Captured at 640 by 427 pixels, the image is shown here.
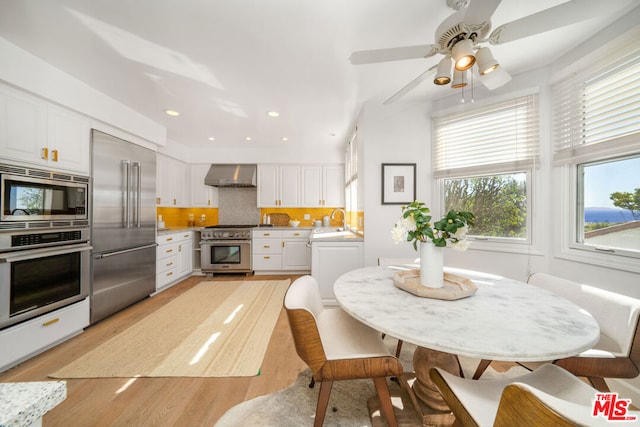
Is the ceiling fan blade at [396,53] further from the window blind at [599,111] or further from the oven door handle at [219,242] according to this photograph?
the oven door handle at [219,242]

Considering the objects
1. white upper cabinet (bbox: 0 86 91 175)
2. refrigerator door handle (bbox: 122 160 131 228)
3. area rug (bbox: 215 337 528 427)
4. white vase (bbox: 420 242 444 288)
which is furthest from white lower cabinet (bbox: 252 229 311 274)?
white vase (bbox: 420 242 444 288)

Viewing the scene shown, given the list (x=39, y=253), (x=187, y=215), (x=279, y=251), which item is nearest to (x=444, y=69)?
Answer: (x=39, y=253)

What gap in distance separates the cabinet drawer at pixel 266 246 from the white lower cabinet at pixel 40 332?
7.81ft

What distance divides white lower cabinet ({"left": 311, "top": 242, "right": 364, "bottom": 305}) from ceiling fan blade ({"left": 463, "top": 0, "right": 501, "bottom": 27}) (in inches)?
87.3

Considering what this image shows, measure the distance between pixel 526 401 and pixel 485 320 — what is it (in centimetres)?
46

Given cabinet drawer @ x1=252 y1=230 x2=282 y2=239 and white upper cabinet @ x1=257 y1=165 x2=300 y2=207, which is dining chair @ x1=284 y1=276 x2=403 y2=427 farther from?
white upper cabinet @ x1=257 y1=165 x2=300 y2=207

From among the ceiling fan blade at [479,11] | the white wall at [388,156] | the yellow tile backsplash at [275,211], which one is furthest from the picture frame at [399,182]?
the yellow tile backsplash at [275,211]

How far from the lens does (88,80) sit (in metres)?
2.37

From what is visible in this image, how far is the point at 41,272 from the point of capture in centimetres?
203

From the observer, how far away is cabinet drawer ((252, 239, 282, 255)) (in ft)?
14.7

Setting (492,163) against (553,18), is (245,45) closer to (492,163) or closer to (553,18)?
(553,18)

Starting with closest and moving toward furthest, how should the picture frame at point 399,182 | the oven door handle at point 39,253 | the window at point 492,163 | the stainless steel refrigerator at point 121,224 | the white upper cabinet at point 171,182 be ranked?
the oven door handle at point 39,253 < the window at point 492,163 < the stainless steel refrigerator at point 121,224 < the picture frame at point 399,182 < the white upper cabinet at point 171,182

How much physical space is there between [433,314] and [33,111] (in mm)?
3402

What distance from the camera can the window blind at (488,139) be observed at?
7.47 ft
